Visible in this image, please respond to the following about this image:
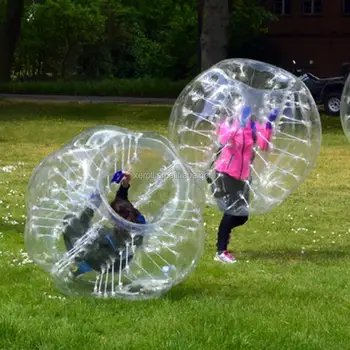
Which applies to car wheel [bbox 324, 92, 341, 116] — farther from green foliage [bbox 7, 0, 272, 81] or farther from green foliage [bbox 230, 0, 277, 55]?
green foliage [bbox 7, 0, 272, 81]

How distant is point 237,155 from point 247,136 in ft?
0.56

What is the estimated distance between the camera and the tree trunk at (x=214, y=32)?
24250 millimetres

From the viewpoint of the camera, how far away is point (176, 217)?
654 cm

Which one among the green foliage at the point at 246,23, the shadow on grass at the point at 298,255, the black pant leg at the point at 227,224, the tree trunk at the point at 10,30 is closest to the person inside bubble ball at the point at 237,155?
the black pant leg at the point at 227,224

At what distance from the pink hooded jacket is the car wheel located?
1828 cm

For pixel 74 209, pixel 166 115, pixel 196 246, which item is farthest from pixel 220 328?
pixel 166 115

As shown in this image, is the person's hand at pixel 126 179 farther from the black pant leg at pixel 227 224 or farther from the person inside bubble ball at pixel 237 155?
the black pant leg at pixel 227 224

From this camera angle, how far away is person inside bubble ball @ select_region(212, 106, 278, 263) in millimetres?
8023

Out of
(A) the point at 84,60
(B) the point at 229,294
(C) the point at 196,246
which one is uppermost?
(C) the point at 196,246

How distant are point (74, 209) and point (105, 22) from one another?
35294 mm

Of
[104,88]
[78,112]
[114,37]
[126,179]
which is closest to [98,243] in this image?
[126,179]

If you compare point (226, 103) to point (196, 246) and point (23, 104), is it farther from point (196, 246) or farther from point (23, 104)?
point (23, 104)

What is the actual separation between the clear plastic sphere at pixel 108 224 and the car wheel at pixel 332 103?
19812 millimetres

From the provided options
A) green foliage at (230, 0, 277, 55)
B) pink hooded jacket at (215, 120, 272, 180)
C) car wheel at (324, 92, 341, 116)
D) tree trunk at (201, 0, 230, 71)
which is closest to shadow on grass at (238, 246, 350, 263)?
pink hooded jacket at (215, 120, 272, 180)
